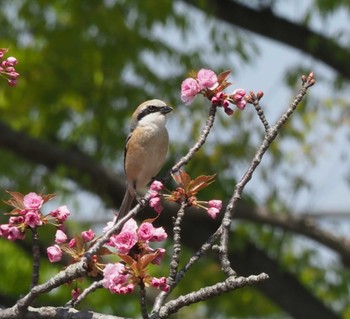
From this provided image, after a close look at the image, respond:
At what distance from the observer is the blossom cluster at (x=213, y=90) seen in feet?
12.8

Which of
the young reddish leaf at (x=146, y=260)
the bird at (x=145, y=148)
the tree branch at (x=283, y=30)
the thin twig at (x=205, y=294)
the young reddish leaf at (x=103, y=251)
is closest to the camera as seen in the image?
the young reddish leaf at (x=146, y=260)

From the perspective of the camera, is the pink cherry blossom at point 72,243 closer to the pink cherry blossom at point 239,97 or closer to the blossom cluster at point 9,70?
the blossom cluster at point 9,70

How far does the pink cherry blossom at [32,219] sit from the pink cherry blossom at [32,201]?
0.03 metres

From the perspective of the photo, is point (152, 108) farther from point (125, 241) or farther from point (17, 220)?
point (125, 241)

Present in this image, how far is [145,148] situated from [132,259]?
9.42ft

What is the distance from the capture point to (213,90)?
3.93 meters

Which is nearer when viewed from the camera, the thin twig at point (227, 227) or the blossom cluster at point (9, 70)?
the thin twig at point (227, 227)

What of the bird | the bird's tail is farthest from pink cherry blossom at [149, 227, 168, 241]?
the bird's tail

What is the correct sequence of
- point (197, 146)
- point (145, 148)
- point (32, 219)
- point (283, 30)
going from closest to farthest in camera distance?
point (32, 219)
point (197, 146)
point (145, 148)
point (283, 30)

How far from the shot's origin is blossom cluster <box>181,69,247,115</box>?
391 cm

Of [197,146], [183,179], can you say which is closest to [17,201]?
[183,179]

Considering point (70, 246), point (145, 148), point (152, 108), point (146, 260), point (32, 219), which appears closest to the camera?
point (146, 260)

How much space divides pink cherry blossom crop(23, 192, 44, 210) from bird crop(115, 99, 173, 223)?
8.01ft

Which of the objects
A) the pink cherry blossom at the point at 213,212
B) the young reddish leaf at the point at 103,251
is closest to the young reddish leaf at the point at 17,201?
the young reddish leaf at the point at 103,251
